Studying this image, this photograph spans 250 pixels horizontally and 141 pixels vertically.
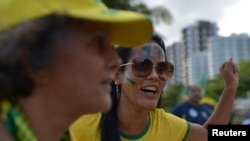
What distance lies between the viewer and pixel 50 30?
114 centimetres

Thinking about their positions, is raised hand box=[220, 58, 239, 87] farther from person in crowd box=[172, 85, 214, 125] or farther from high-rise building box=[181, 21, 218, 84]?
high-rise building box=[181, 21, 218, 84]

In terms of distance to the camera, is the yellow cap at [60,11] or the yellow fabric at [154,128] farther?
the yellow fabric at [154,128]

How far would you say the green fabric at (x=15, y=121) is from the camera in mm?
1099

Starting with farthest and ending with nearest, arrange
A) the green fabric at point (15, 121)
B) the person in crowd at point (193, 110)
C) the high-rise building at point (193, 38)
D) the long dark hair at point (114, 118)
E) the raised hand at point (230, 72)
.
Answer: the high-rise building at point (193, 38) < the person in crowd at point (193, 110) < the raised hand at point (230, 72) < the long dark hair at point (114, 118) < the green fabric at point (15, 121)

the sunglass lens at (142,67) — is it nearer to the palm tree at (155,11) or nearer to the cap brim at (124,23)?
the cap brim at (124,23)

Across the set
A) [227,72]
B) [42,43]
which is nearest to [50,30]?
[42,43]

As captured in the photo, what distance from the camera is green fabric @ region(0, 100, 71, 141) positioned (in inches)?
43.3

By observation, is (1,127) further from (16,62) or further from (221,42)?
(221,42)

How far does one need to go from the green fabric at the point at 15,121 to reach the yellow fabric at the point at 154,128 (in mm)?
1111

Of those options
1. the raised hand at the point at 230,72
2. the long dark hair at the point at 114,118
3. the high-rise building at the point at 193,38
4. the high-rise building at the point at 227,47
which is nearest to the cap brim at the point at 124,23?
the long dark hair at the point at 114,118

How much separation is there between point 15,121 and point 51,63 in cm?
15

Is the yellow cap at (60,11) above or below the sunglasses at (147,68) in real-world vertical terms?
above

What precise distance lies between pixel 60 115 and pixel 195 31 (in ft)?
273

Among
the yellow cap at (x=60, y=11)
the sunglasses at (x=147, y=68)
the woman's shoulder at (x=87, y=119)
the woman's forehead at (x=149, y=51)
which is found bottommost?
the woman's shoulder at (x=87, y=119)
